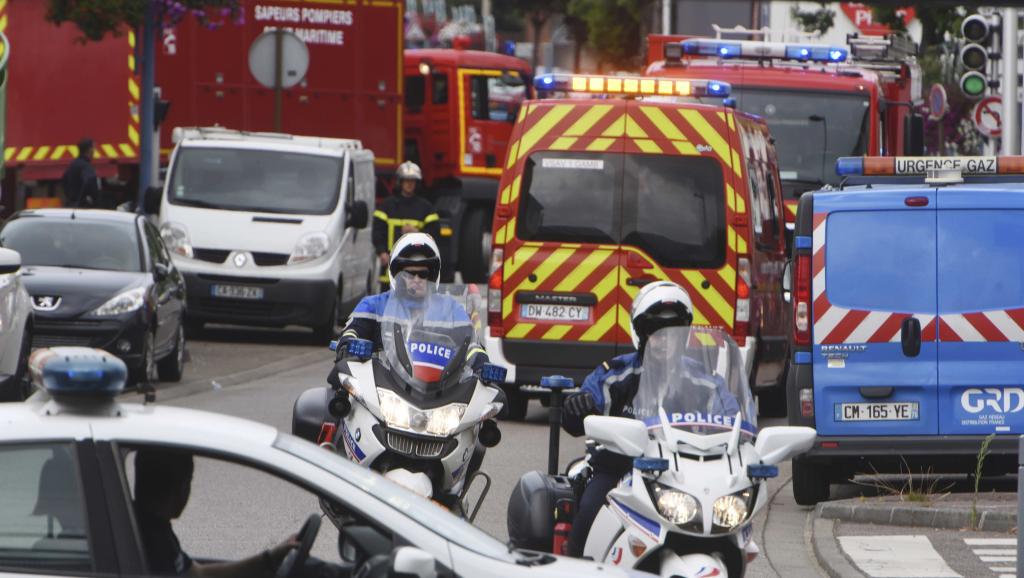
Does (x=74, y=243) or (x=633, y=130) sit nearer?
(x=633, y=130)

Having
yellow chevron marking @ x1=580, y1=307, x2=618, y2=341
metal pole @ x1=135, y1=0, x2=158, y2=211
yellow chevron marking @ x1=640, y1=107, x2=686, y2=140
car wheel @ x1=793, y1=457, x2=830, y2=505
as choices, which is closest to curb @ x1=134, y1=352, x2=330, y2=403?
yellow chevron marking @ x1=580, y1=307, x2=618, y2=341

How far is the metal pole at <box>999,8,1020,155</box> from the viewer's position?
91.4 feet

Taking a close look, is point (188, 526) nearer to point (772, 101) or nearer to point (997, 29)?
point (772, 101)

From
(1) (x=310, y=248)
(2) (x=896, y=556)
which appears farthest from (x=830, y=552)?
(1) (x=310, y=248)

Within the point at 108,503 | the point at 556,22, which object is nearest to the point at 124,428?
the point at 108,503

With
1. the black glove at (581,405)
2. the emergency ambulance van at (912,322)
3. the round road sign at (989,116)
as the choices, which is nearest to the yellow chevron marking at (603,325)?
the emergency ambulance van at (912,322)

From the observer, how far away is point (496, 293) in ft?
53.0

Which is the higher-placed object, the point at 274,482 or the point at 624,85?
the point at 624,85

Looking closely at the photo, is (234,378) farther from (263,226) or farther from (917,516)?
(917,516)

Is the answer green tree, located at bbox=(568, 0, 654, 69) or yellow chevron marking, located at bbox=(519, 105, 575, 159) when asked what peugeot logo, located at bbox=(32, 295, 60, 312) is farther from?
green tree, located at bbox=(568, 0, 654, 69)

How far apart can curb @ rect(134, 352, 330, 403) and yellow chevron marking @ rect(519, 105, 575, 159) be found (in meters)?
3.65

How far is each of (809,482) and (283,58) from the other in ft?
47.1

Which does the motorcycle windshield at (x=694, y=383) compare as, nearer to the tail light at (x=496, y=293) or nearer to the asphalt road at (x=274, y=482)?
the asphalt road at (x=274, y=482)

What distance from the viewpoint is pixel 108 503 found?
5566 mm
